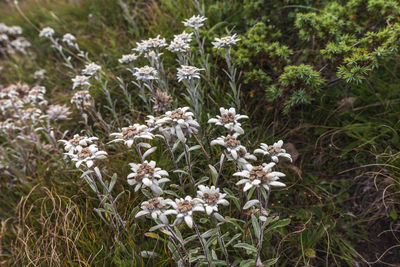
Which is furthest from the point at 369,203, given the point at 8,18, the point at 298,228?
the point at 8,18

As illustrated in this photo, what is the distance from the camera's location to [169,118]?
1765 millimetres

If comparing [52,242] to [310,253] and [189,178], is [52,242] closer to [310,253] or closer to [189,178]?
[189,178]

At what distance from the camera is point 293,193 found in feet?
8.50

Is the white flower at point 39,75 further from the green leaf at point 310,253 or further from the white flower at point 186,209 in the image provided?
the green leaf at point 310,253

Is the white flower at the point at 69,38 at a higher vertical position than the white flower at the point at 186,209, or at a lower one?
higher

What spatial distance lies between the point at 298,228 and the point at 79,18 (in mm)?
Result: 5101

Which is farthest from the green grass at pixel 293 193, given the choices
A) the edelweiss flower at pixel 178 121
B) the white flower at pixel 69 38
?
the edelweiss flower at pixel 178 121

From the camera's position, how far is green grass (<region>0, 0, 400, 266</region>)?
220 cm

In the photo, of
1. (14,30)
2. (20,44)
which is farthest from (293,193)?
(14,30)

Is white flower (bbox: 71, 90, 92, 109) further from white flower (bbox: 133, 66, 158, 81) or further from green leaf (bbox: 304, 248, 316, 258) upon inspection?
green leaf (bbox: 304, 248, 316, 258)

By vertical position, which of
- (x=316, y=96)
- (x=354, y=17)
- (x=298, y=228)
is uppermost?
(x=354, y=17)

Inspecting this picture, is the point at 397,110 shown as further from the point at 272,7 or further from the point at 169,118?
the point at 169,118

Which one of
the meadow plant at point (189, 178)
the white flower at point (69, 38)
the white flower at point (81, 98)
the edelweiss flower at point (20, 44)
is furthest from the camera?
the edelweiss flower at point (20, 44)

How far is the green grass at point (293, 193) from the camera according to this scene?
220 cm
